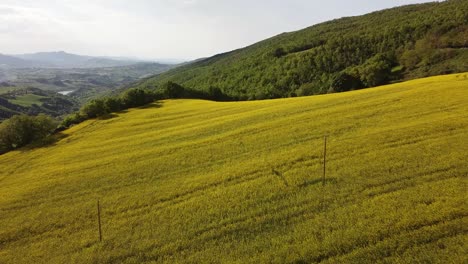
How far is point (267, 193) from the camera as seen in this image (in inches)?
847

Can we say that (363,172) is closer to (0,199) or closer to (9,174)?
(0,199)

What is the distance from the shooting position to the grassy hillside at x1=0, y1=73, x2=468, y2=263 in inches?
620

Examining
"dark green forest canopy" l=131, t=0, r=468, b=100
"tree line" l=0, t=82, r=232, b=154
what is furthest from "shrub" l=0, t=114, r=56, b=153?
"dark green forest canopy" l=131, t=0, r=468, b=100

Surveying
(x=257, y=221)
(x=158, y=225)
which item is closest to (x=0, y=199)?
(x=158, y=225)

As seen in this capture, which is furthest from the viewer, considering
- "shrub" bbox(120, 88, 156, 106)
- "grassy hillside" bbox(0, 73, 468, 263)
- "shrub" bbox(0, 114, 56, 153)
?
"shrub" bbox(120, 88, 156, 106)

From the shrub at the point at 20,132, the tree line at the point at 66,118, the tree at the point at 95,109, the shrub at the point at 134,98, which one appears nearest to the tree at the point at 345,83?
the tree line at the point at 66,118

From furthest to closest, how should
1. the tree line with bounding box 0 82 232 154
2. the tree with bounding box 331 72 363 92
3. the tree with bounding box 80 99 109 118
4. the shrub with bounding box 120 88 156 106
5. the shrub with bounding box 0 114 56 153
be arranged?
the tree with bounding box 331 72 363 92, the shrub with bounding box 120 88 156 106, the tree with bounding box 80 99 109 118, the tree line with bounding box 0 82 232 154, the shrub with bounding box 0 114 56 153

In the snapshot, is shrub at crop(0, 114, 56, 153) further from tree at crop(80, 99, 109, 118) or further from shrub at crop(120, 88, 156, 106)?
shrub at crop(120, 88, 156, 106)

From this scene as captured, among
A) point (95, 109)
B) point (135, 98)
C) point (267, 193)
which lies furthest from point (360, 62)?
point (267, 193)

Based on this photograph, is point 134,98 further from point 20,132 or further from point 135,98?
point 20,132

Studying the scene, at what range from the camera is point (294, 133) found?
3341cm

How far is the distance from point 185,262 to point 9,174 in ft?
105

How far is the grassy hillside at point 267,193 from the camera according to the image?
1576 centimetres

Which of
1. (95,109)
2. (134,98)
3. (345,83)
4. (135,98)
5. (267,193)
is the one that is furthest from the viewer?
(345,83)
